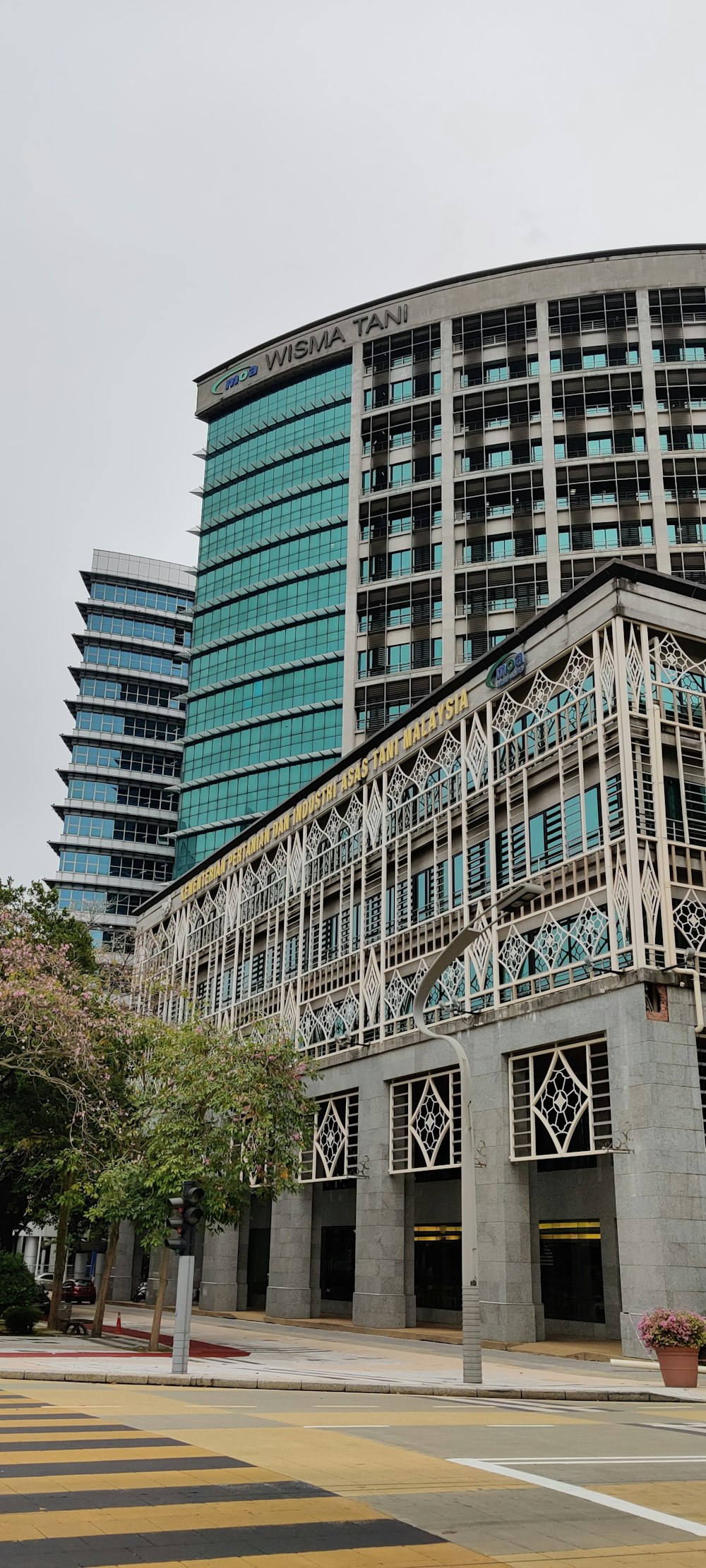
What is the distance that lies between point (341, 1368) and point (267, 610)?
65.6m

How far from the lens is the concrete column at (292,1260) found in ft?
151

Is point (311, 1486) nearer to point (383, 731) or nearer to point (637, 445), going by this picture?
point (383, 731)

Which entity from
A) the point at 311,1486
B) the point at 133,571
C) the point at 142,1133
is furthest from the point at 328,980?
the point at 133,571

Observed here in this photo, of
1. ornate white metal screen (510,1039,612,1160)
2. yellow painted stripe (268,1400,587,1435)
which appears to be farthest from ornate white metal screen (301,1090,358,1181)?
yellow painted stripe (268,1400,587,1435)

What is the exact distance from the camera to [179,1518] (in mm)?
8883

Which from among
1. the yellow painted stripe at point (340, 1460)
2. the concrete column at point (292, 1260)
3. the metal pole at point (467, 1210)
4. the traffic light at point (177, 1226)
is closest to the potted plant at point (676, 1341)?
the metal pole at point (467, 1210)

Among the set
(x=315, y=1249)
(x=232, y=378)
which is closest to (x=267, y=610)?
(x=232, y=378)

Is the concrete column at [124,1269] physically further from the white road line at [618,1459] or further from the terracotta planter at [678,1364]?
the white road line at [618,1459]

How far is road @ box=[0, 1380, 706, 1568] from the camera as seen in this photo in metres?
8.18

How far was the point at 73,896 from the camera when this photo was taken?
11025cm

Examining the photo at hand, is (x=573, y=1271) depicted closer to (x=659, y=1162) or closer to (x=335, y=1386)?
(x=659, y=1162)

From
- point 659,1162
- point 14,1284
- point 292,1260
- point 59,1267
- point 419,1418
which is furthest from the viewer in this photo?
point 292,1260

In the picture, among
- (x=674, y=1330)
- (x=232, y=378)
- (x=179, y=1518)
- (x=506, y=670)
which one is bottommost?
(x=179, y=1518)

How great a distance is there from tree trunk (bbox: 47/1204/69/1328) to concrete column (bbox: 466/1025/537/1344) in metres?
12.1
